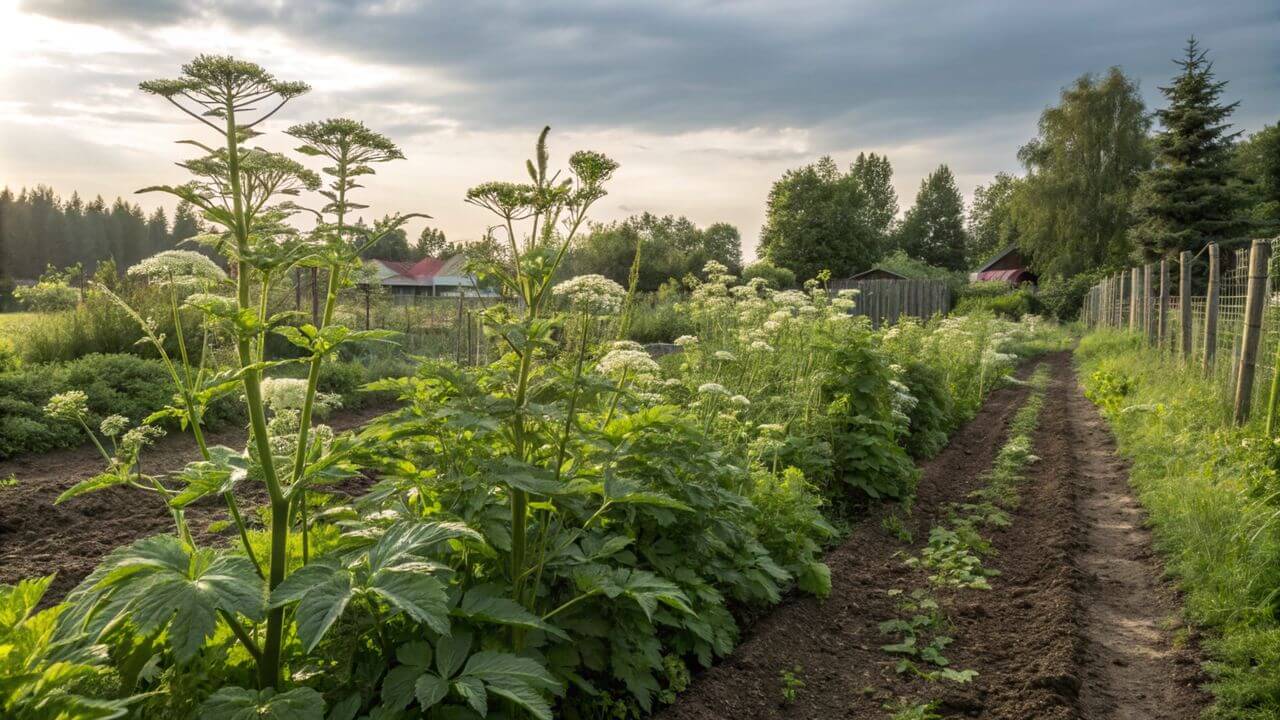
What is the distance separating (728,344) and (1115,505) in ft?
12.3

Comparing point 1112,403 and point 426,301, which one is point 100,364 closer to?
point 426,301

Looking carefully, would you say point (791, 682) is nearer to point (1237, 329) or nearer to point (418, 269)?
point (1237, 329)

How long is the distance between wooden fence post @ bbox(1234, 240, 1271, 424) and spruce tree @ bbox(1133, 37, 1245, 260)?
2735 cm

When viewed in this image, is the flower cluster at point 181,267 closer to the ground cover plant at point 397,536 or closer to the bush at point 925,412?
the ground cover plant at point 397,536

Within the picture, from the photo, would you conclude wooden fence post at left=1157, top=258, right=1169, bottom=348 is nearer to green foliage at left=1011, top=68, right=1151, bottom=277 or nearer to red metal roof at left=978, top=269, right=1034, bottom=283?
green foliage at left=1011, top=68, right=1151, bottom=277

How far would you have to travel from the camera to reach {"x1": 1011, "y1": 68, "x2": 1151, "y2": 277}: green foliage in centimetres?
3822

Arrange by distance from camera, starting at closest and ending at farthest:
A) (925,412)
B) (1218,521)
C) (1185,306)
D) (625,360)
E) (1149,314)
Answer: (625,360)
(1218,521)
(925,412)
(1185,306)
(1149,314)

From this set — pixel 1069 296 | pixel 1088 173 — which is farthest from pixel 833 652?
pixel 1088 173

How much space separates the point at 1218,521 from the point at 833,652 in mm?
3044

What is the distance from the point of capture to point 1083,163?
39281 mm

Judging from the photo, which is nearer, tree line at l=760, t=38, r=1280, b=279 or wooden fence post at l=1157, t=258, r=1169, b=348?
wooden fence post at l=1157, t=258, r=1169, b=348

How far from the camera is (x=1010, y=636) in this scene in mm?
4215

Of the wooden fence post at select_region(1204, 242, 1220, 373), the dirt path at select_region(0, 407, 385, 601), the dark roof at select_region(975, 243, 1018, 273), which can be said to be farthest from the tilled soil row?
the dark roof at select_region(975, 243, 1018, 273)

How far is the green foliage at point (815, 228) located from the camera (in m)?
46.5
